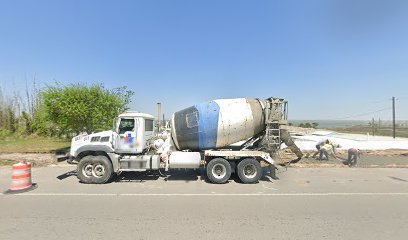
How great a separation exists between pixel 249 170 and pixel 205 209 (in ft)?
9.85

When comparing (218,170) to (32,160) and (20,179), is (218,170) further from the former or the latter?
(32,160)

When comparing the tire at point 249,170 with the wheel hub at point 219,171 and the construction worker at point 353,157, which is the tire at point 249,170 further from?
the construction worker at point 353,157

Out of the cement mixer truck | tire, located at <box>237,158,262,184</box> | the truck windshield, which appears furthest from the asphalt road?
the truck windshield

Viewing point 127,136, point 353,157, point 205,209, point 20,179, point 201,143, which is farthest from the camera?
point 353,157

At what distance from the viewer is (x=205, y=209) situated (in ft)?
16.9

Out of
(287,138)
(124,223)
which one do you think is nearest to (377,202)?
(287,138)

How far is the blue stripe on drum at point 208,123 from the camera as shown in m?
7.67

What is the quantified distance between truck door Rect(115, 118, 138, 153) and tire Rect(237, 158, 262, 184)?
3.84m

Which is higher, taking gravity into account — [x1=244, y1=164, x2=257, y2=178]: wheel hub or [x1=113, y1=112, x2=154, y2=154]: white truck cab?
[x1=113, y1=112, x2=154, y2=154]: white truck cab

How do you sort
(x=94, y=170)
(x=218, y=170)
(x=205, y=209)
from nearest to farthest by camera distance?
(x=205, y=209), (x=94, y=170), (x=218, y=170)

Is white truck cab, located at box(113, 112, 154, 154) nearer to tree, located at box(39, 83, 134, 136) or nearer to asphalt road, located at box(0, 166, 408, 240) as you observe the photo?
asphalt road, located at box(0, 166, 408, 240)

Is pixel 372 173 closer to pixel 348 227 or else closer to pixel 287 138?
pixel 287 138

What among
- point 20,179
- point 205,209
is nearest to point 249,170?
point 205,209

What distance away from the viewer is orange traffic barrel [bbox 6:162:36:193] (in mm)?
6480
